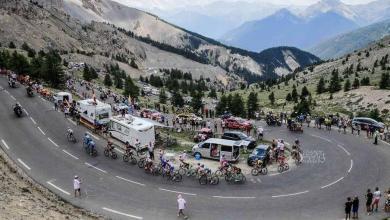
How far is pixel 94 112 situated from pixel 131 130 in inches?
291

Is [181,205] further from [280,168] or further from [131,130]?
[131,130]

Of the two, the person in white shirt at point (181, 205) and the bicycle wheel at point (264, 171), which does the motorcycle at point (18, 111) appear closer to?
the bicycle wheel at point (264, 171)

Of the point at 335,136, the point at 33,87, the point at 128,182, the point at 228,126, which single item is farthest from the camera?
the point at 33,87

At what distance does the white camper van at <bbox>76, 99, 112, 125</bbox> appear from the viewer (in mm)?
53469

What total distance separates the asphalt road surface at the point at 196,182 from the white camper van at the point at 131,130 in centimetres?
205

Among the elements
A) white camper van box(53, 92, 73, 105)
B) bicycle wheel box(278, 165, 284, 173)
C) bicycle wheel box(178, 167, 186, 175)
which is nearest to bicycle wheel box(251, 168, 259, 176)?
bicycle wheel box(278, 165, 284, 173)

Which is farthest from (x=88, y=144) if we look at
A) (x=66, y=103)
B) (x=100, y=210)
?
(x=66, y=103)

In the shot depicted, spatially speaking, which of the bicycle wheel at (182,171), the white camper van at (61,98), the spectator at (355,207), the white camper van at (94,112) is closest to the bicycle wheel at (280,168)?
the bicycle wheel at (182,171)

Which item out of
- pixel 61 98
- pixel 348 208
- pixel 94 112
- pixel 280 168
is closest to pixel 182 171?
pixel 280 168

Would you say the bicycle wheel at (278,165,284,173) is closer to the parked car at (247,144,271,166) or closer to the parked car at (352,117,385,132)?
the parked car at (247,144,271,166)

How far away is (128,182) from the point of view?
127 feet

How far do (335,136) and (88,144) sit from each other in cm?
3079

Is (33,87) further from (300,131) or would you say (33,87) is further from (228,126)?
(300,131)

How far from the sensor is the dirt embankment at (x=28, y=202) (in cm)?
2875
